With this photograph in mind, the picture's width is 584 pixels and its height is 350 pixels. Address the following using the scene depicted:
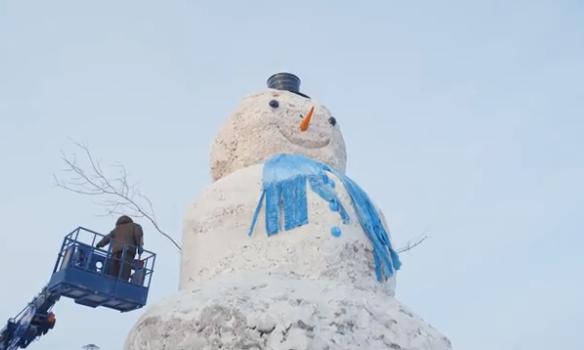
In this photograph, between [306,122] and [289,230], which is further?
[306,122]

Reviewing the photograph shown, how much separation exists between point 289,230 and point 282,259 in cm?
25

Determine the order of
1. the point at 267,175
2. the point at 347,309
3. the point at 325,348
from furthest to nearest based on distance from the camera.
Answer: the point at 267,175
the point at 347,309
the point at 325,348

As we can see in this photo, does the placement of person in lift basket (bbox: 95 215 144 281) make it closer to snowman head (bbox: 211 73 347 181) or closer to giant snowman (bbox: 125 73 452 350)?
giant snowman (bbox: 125 73 452 350)

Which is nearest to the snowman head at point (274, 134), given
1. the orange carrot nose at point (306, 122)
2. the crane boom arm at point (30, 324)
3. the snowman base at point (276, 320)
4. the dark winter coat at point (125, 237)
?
the orange carrot nose at point (306, 122)

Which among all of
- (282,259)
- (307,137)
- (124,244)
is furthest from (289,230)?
(124,244)

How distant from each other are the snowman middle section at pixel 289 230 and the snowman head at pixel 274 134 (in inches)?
17.5

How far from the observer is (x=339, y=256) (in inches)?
168

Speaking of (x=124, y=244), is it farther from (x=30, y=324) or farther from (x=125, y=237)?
(x=30, y=324)

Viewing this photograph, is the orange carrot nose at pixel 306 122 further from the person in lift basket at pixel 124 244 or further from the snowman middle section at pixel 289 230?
the person in lift basket at pixel 124 244

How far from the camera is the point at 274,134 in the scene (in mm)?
5309

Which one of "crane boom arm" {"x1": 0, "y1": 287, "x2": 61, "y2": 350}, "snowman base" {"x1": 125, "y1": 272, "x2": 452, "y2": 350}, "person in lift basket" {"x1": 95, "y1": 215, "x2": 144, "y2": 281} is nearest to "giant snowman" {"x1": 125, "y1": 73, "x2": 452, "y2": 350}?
"snowman base" {"x1": 125, "y1": 272, "x2": 452, "y2": 350}

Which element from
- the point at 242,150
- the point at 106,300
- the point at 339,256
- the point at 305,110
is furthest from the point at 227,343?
the point at 305,110

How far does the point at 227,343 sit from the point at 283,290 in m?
0.53

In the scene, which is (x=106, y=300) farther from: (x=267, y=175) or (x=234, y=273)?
(x=267, y=175)
